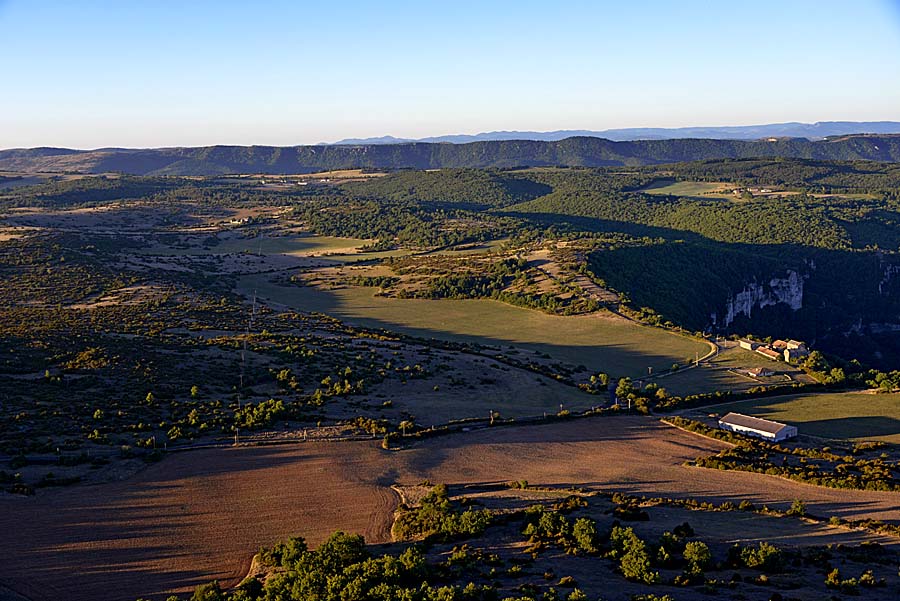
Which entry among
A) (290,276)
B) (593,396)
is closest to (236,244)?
(290,276)

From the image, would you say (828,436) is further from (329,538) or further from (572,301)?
(572,301)

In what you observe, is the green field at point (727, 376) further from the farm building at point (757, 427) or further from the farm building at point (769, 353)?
the farm building at point (757, 427)

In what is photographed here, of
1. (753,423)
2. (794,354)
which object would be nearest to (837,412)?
(753,423)

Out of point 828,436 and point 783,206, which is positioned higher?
point 783,206

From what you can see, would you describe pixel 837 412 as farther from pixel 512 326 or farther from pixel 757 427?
pixel 512 326

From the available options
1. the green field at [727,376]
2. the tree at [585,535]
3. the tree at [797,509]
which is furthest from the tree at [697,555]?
the green field at [727,376]

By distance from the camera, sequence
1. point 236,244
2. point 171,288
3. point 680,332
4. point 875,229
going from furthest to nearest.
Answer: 1. point 875,229
2. point 236,244
3. point 171,288
4. point 680,332
